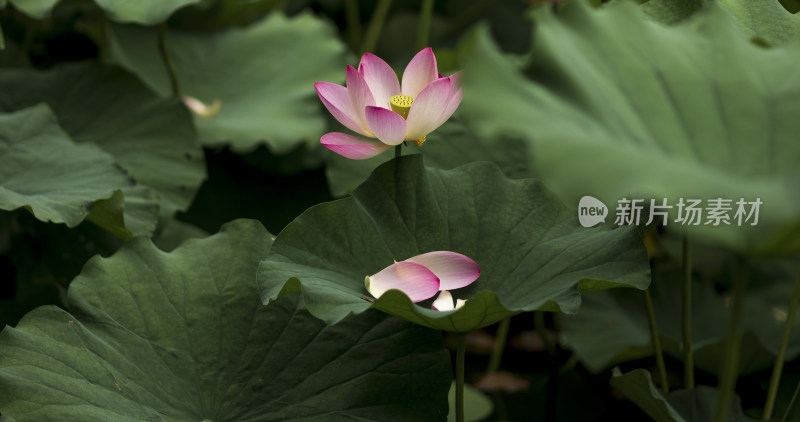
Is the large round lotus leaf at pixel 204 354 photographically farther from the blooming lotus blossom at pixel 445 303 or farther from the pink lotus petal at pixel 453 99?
the pink lotus petal at pixel 453 99

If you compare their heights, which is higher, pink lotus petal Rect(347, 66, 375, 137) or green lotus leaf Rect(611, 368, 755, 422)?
pink lotus petal Rect(347, 66, 375, 137)

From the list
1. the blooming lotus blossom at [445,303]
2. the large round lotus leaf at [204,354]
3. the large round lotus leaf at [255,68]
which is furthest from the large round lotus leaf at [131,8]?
the blooming lotus blossom at [445,303]

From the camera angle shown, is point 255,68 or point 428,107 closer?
point 428,107

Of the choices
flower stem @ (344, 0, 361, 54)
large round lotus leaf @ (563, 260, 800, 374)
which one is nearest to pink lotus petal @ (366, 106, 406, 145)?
large round lotus leaf @ (563, 260, 800, 374)

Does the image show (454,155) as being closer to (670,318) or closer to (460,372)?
(460,372)

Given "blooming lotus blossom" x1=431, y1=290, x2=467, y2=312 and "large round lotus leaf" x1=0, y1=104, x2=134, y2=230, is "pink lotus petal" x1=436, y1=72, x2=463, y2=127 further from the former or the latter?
"large round lotus leaf" x1=0, y1=104, x2=134, y2=230

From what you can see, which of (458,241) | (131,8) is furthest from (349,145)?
(131,8)

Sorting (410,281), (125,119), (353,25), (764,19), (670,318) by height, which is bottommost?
(670,318)

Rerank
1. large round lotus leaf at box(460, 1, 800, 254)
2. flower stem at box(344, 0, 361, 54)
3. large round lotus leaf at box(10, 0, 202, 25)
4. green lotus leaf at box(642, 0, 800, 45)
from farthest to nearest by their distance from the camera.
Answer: flower stem at box(344, 0, 361, 54) → large round lotus leaf at box(10, 0, 202, 25) → green lotus leaf at box(642, 0, 800, 45) → large round lotus leaf at box(460, 1, 800, 254)
